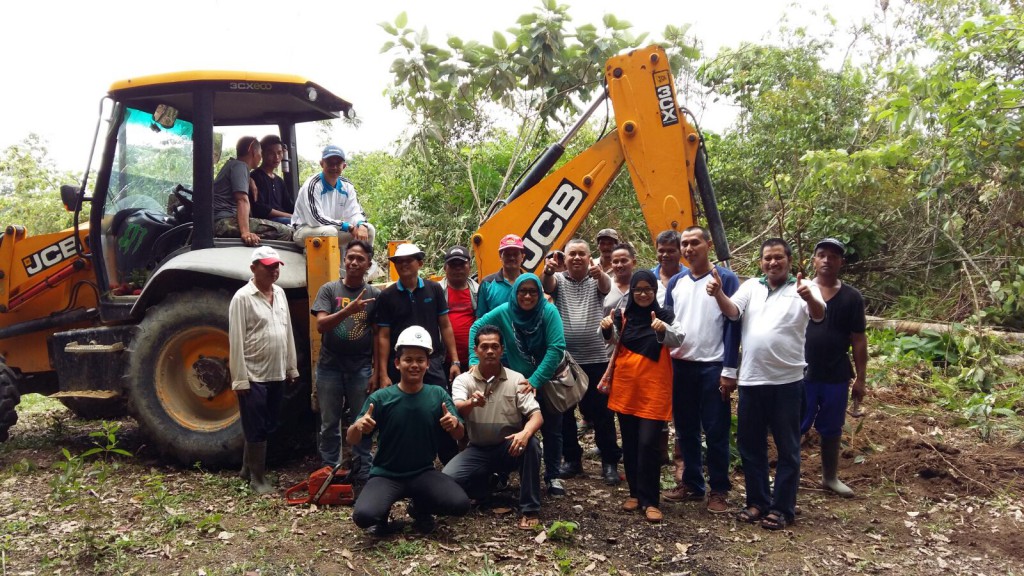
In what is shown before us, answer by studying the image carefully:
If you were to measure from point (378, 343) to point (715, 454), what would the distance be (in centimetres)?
217

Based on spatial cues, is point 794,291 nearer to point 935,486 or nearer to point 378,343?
point 935,486

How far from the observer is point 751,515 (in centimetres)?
427

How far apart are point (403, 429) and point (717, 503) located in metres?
1.92

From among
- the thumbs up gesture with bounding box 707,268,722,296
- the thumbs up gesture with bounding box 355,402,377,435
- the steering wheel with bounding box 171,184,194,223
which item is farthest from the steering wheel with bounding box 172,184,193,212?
the thumbs up gesture with bounding box 707,268,722,296

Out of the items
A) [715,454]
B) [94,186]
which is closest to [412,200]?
[94,186]

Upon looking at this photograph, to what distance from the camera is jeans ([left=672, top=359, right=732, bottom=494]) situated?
446 centimetres

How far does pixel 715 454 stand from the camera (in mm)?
4547

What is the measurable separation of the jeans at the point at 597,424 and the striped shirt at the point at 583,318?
0.09 m

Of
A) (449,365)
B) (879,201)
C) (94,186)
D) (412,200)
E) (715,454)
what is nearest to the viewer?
(715,454)

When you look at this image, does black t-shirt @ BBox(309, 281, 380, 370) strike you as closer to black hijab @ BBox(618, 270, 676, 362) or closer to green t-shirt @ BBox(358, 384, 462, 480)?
green t-shirt @ BBox(358, 384, 462, 480)

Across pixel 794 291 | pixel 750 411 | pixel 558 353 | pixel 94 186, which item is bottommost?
pixel 750 411

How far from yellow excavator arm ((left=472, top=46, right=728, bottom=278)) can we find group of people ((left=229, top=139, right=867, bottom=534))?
37cm

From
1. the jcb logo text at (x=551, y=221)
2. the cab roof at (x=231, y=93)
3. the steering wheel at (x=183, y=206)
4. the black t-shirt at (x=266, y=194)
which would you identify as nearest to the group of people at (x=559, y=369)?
the jcb logo text at (x=551, y=221)

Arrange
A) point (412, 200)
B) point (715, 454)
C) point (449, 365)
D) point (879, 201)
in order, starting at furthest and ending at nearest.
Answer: point (412, 200) < point (879, 201) < point (449, 365) < point (715, 454)
